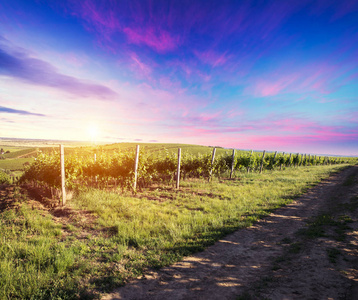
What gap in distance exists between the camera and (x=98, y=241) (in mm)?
4617

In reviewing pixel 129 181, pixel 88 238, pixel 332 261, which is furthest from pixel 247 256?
pixel 129 181

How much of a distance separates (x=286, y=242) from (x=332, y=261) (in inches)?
43.3

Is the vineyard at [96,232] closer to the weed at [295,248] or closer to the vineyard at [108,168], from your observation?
the vineyard at [108,168]

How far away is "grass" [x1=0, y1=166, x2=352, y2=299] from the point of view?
120 inches

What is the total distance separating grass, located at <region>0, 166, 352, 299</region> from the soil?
0.32 metres

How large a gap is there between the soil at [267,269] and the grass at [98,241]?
32 centimetres

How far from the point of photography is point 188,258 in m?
3.95

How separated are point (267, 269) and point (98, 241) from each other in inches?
167

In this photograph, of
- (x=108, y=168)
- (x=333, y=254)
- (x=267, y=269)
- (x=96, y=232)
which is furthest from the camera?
(x=108, y=168)

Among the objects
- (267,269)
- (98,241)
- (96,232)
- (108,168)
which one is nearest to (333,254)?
(267,269)

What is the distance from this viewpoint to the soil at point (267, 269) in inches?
114

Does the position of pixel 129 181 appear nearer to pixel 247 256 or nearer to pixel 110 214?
pixel 110 214

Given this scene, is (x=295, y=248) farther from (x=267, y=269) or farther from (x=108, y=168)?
(x=108, y=168)

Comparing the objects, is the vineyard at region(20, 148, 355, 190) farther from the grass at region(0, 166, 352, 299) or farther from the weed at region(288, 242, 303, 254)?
the weed at region(288, 242, 303, 254)
